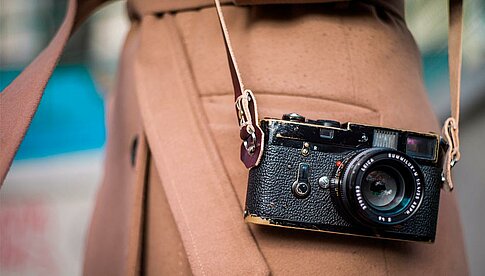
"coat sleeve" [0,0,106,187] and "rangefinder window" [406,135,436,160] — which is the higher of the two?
"coat sleeve" [0,0,106,187]

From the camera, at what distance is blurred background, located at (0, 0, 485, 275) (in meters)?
1.76

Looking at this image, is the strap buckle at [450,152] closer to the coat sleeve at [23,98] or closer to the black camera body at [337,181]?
the black camera body at [337,181]

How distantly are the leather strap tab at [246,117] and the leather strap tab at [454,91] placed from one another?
22 cm

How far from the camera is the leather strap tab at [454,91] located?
0.90 m

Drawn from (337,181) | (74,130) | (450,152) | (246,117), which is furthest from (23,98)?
(74,130)

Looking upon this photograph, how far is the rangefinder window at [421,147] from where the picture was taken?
86 cm

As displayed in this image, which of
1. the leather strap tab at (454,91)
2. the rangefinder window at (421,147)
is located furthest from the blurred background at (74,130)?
the rangefinder window at (421,147)

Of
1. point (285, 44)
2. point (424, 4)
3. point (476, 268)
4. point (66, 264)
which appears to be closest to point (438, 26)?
point (424, 4)

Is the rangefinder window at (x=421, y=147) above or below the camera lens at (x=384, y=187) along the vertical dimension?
above

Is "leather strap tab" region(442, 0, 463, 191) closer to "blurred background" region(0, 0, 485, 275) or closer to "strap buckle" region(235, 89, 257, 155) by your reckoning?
"strap buckle" region(235, 89, 257, 155)

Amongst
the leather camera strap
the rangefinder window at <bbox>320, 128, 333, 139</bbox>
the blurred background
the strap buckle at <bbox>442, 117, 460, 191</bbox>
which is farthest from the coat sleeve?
the blurred background

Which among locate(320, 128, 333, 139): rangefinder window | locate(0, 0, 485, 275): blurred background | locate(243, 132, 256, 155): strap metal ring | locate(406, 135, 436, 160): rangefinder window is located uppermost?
locate(320, 128, 333, 139): rangefinder window

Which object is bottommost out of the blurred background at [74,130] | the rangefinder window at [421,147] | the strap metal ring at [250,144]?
the blurred background at [74,130]

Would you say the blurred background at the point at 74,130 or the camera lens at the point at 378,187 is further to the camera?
the blurred background at the point at 74,130
